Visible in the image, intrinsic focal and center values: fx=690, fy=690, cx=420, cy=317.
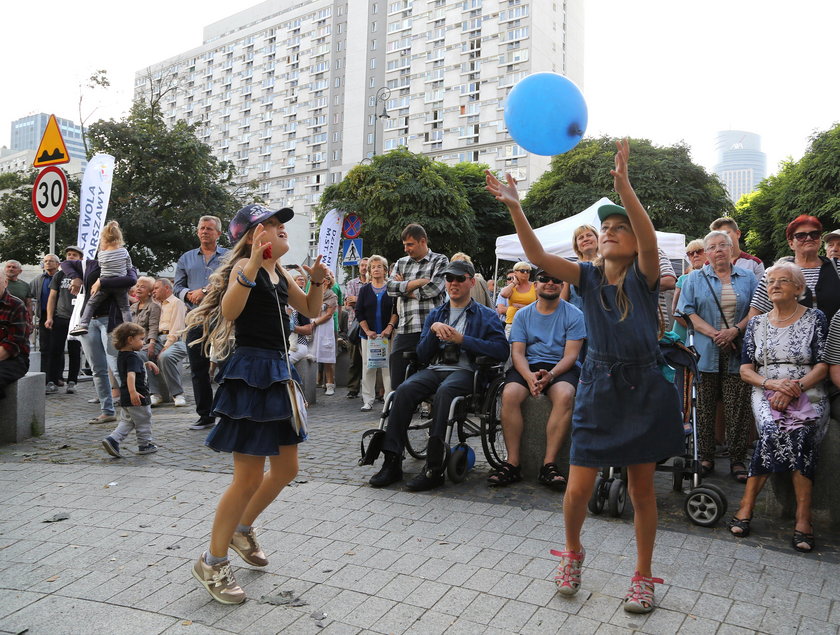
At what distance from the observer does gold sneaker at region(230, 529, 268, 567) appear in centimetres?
384

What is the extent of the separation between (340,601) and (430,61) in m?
91.4

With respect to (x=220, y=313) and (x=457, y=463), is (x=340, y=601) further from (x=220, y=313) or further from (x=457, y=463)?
(x=457, y=463)

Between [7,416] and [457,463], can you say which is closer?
[457,463]

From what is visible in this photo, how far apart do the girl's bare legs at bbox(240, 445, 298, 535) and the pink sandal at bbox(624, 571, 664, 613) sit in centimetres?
186

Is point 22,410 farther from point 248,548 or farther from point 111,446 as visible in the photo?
point 248,548

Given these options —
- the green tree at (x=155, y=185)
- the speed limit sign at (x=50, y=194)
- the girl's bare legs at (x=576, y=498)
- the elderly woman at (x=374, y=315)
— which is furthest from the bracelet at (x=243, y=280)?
the green tree at (x=155, y=185)

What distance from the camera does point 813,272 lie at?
5.85m

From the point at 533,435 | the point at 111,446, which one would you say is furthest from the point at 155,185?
the point at 533,435

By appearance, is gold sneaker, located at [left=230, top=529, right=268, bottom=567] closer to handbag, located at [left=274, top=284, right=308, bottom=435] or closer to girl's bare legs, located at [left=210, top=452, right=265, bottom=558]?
girl's bare legs, located at [left=210, top=452, right=265, bottom=558]

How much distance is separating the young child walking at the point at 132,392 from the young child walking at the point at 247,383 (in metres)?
3.43

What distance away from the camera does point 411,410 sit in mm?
5879

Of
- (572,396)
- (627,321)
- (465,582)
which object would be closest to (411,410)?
(572,396)

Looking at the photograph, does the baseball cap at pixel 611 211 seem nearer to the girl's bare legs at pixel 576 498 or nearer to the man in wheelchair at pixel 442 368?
the girl's bare legs at pixel 576 498

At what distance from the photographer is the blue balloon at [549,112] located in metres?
4.66
